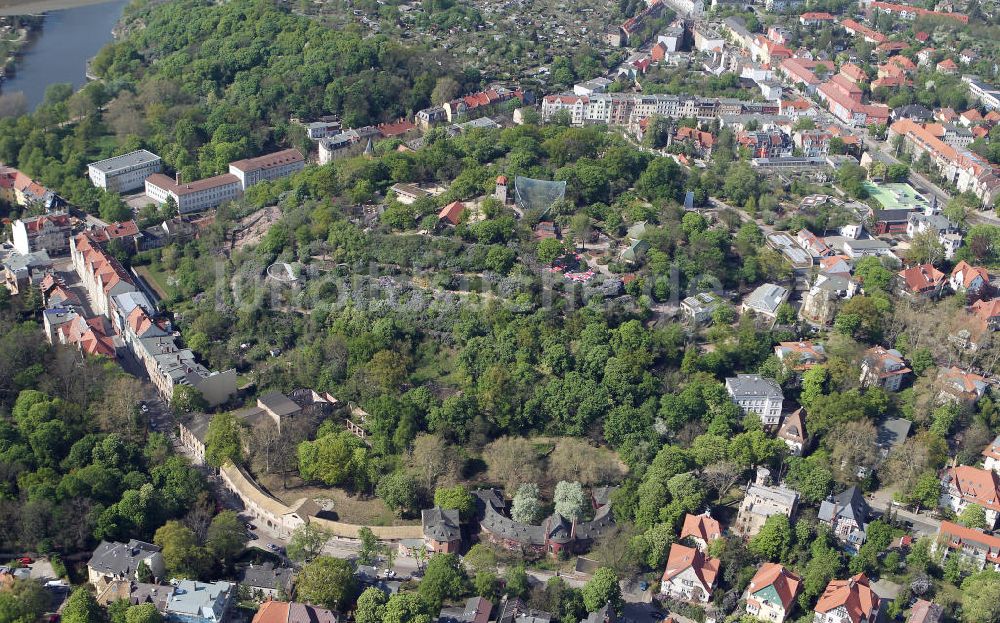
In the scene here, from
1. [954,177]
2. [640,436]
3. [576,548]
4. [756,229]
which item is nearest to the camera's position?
[576,548]

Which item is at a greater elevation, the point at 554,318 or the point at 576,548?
the point at 554,318

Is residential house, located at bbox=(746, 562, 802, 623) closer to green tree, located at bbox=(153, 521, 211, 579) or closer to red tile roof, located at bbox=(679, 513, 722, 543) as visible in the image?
red tile roof, located at bbox=(679, 513, 722, 543)

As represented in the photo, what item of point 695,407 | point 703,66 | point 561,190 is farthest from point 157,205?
point 703,66

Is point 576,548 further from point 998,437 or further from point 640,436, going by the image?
point 998,437

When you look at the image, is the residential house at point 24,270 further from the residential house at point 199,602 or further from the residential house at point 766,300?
the residential house at point 766,300

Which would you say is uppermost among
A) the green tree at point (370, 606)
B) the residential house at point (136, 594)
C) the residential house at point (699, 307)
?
the residential house at point (699, 307)

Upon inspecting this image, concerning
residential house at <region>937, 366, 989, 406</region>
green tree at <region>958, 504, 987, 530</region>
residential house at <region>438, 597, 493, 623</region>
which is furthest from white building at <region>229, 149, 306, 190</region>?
green tree at <region>958, 504, 987, 530</region>

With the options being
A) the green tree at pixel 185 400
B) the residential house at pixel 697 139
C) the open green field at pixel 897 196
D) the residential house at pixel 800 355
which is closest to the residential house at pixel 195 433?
the green tree at pixel 185 400
